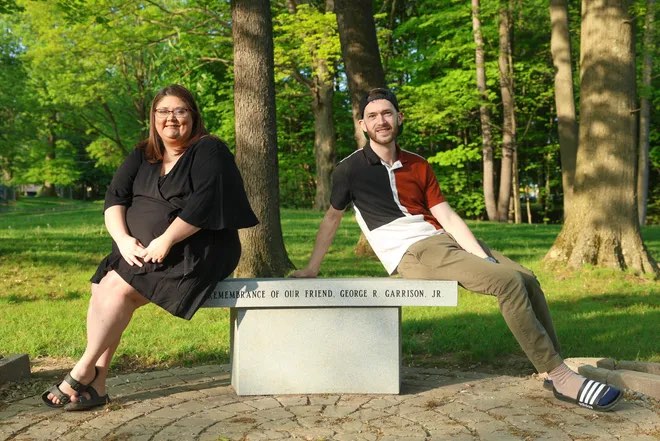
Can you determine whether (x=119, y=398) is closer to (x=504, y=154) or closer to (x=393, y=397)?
(x=393, y=397)

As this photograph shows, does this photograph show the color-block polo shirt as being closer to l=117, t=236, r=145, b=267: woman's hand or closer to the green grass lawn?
l=117, t=236, r=145, b=267: woman's hand

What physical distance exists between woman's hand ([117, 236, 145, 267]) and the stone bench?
1.81ft

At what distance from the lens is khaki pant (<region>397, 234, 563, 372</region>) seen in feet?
14.1

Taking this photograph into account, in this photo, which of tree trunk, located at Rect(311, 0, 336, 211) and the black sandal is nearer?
the black sandal

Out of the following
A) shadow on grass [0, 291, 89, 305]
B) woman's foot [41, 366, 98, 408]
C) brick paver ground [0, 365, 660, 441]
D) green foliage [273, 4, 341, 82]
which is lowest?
brick paver ground [0, 365, 660, 441]

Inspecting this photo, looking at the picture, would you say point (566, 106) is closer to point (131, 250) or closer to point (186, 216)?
point (186, 216)

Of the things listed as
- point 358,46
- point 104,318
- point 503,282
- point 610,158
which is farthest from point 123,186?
point 610,158

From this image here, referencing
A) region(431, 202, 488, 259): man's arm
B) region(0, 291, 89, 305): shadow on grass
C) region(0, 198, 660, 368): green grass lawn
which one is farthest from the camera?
region(0, 291, 89, 305): shadow on grass

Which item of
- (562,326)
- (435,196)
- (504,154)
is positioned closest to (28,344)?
(435,196)

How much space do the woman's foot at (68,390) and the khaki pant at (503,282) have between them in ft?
6.30

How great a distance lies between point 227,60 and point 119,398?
1684 cm

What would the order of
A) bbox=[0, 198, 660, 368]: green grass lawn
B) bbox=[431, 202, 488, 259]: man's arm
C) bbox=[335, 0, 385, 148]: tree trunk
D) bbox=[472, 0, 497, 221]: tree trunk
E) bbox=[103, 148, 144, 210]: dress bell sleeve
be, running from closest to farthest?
bbox=[103, 148, 144, 210]: dress bell sleeve
bbox=[431, 202, 488, 259]: man's arm
bbox=[0, 198, 660, 368]: green grass lawn
bbox=[335, 0, 385, 148]: tree trunk
bbox=[472, 0, 497, 221]: tree trunk

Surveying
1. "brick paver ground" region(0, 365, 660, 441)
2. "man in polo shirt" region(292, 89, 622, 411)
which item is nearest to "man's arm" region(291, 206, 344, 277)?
"man in polo shirt" region(292, 89, 622, 411)

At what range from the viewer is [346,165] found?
479 centimetres
